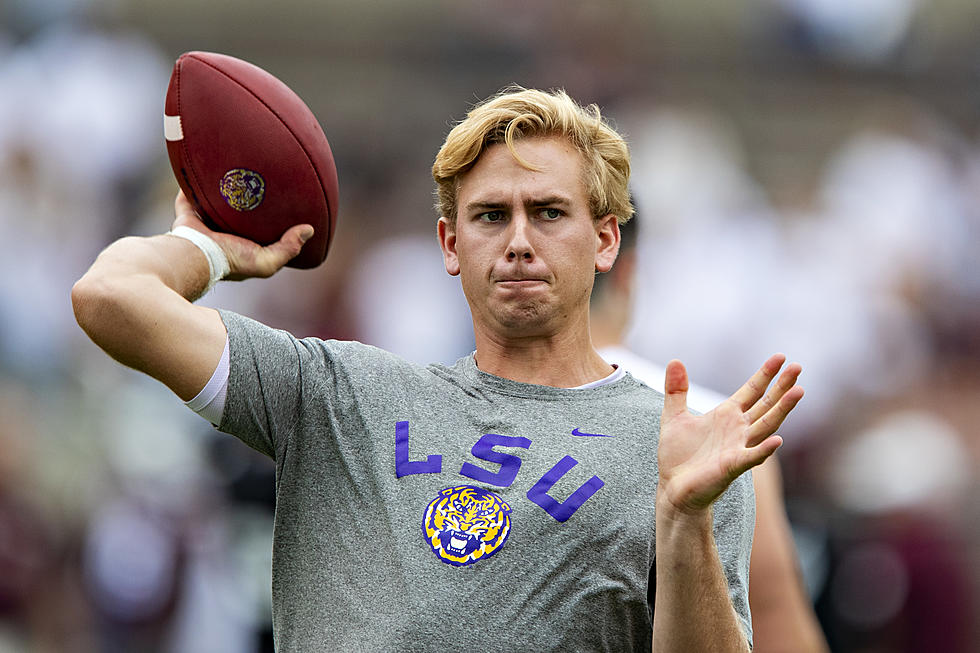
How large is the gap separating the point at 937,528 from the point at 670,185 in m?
3.19

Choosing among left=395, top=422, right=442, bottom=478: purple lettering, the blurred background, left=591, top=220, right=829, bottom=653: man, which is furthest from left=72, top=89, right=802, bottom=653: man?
the blurred background

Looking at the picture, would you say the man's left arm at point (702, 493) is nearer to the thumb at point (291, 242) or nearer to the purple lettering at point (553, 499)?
the purple lettering at point (553, 499)

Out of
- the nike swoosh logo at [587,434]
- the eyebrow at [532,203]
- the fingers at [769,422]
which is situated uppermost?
the eyebrow at [532,203]

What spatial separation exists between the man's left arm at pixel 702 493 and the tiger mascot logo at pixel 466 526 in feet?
1.01

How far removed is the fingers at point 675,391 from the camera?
2.44 metres

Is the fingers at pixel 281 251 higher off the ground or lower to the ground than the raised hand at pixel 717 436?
higher

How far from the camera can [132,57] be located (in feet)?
30.5

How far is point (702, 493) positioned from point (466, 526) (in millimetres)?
465

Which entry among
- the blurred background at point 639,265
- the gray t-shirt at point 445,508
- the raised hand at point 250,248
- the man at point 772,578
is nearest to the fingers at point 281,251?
the raised hand at point 250,248

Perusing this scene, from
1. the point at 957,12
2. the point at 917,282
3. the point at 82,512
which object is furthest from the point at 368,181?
the point at 957,12

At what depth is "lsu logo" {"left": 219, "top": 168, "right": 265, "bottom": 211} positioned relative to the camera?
2.82 metres

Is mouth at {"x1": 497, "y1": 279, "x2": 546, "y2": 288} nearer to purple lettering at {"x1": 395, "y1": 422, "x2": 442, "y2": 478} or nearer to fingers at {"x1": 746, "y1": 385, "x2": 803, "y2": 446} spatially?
purple lettering at {"x1": 395, "y1": 422, "x2": 442, "y2": 478}

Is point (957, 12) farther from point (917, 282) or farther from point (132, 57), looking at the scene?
point (132, 57)

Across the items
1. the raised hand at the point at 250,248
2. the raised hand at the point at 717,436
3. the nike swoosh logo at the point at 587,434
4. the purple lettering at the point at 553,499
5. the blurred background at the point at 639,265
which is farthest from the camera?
the blurred background at the point at 639,265
